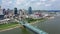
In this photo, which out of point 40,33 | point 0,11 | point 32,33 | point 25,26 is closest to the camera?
point 40,33

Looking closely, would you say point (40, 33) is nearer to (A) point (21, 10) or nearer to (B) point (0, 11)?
(B) point (0, 11)

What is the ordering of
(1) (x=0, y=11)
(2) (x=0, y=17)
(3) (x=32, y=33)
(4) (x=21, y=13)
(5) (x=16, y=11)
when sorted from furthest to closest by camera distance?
(5) (x=16, y=11) → (4) (x=21, y=13) → (1) (x=0, y=11) → (2) (x=0, y=17) → (3) (x=32, y=33)

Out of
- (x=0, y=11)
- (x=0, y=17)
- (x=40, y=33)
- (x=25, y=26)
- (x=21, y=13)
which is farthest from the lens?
(x=21, y=13)

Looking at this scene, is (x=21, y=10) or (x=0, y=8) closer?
(x=0, y=8)

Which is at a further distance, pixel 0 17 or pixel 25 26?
pixel 0 17

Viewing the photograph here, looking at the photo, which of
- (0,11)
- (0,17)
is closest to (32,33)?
(0,17)

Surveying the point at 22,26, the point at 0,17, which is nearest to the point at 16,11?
the point at 0,17

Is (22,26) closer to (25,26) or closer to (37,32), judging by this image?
(25,26)

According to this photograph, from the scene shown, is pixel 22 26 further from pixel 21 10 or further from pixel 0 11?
pixel 21 10

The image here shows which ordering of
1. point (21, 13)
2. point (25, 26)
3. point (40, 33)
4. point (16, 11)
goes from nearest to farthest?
point (40, 33) < point (25, 26) < point (21, 13) < point (16, 11)
